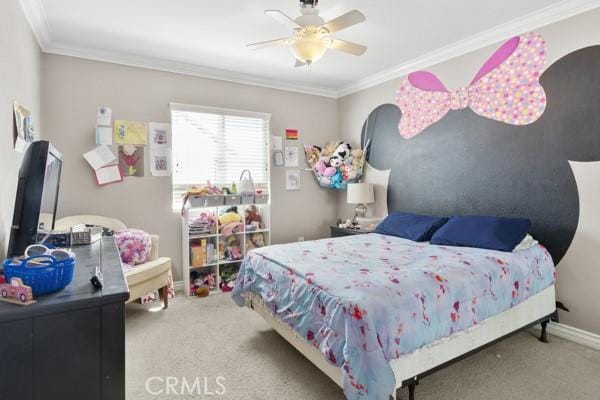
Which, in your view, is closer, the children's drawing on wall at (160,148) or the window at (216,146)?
the children's drawing on wall at (160,148)

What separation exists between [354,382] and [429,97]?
3043 millimetres

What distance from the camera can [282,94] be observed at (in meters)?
4.36

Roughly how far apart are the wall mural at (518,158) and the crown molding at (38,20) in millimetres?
3461

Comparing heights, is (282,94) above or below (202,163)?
above

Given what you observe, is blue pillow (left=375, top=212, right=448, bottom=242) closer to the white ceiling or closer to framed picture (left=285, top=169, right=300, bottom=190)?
framed picture (left=285, top=169, right=300, bottom=190)

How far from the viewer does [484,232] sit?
262 centimetres

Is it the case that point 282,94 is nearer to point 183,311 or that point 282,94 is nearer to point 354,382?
point 183,311

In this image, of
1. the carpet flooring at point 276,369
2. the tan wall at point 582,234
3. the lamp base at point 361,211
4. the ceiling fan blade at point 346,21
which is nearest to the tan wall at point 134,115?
the lamp base at point 361,211

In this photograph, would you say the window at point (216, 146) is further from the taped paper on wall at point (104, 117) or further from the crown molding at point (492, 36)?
the crown molding at point (492, 36)

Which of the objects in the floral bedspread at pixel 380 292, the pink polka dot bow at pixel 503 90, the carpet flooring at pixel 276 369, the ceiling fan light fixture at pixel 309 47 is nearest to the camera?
the floral bedspread at pixel 380 292

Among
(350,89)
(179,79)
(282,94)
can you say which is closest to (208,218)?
(179,79)

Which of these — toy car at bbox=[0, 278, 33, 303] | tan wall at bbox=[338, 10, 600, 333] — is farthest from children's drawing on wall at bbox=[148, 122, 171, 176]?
tan wall at bbox=[338, 10, 600, 333]

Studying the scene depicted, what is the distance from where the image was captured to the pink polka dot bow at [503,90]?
8.89ft

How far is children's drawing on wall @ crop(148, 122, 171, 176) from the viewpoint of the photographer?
11.6 ft
